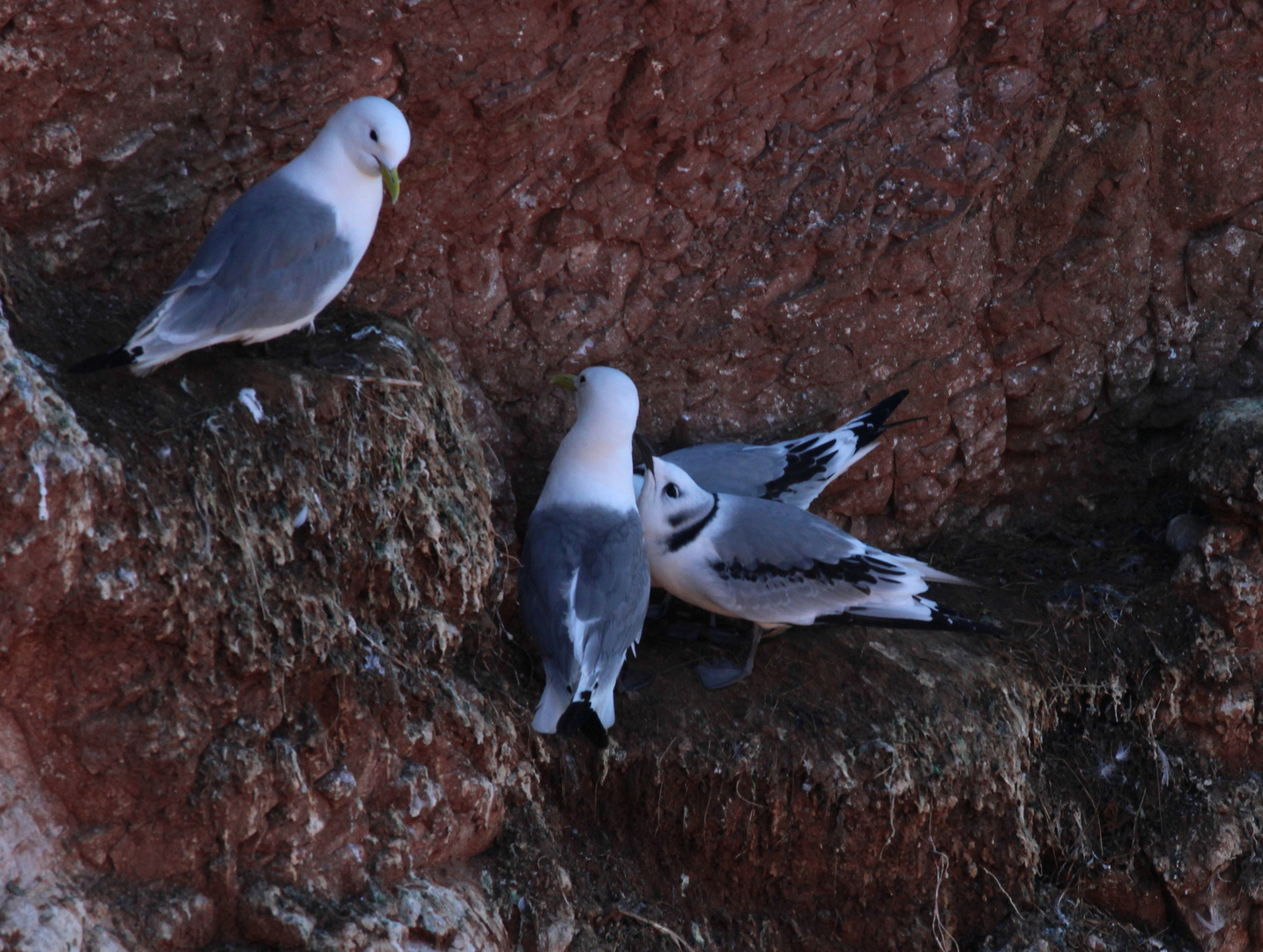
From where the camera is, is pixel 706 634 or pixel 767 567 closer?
pixel 767 567

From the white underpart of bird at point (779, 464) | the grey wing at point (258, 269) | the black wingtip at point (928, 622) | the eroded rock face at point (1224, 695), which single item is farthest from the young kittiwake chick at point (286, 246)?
the eroded rock face at point (1224, 695)

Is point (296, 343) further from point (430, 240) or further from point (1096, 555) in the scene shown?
point (1096, 555)

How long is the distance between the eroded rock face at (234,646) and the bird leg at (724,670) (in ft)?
2.76

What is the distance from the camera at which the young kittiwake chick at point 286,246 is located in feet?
9.71

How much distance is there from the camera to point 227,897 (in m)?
2.79

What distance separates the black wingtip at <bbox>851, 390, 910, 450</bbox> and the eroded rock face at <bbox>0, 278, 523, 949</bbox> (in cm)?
169

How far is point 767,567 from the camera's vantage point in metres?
4.03

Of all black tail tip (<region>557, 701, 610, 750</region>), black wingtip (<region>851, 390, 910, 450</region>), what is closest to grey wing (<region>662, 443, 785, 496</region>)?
black wingtip (<region>851, 390, 910, 450</region>)

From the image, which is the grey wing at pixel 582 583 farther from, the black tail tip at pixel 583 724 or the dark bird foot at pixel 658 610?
the dark bird foot at pixel 658 610

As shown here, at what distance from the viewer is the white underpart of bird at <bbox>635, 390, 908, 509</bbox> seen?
4.38m

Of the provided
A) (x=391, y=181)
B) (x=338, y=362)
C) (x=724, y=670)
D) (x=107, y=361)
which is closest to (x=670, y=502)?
(x=724, y=670)

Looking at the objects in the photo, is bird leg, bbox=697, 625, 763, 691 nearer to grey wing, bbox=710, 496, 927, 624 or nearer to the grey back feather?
grey wing, bbox=710, 496, 927, 624

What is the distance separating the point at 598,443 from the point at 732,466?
2.11 feet

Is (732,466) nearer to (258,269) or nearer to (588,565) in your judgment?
(588,565)
